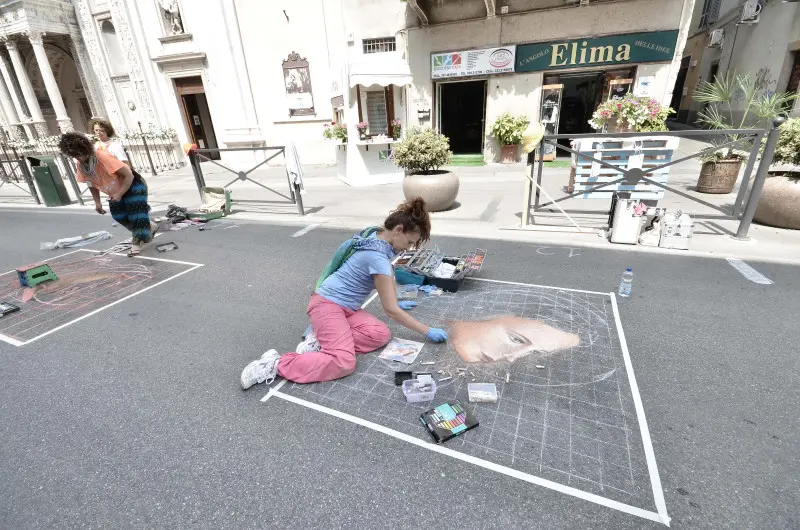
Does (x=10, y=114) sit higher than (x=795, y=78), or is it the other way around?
(x=10, y=114)

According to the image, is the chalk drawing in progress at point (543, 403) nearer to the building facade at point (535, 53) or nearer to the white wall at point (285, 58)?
the building facade at point (535, 53)

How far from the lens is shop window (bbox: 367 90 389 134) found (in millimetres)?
11922

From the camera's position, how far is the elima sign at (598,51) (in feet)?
33.9

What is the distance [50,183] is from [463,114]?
12.5m

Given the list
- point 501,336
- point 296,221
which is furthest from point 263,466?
point 296,221

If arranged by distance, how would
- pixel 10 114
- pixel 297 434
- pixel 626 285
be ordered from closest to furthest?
pixel 297 434, pixel 626 285, pixel 10 114

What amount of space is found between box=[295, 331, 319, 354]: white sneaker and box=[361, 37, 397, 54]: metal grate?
12.5 metres

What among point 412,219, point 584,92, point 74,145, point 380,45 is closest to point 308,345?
point 412,219

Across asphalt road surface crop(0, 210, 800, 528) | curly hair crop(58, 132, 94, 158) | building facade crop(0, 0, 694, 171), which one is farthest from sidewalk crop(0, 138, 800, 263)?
curly hair crop(58, 132, 94, 158)

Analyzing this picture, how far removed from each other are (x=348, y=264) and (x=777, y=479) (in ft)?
8.98

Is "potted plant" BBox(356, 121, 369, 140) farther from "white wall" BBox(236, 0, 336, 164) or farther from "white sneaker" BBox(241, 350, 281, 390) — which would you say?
"white sneaker" BBox(241, 350, 281, 390)

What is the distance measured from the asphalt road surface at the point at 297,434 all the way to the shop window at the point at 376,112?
9317 mm

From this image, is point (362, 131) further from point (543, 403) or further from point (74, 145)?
point (543, 403)

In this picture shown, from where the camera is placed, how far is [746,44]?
14453 millimetres
